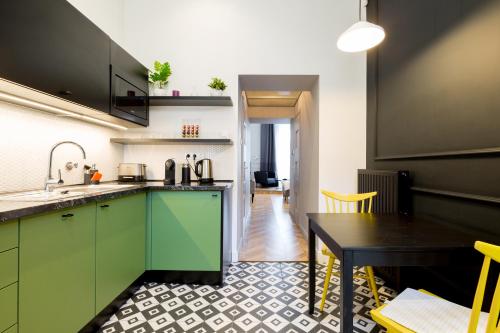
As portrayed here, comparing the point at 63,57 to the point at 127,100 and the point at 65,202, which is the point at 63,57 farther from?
the point at 65,202

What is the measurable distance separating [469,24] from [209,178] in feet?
7.78

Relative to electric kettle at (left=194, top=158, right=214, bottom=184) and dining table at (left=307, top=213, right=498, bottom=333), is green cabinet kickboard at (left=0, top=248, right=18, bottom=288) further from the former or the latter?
electric kettle at (left=194, top=158, right=214, bottom=184)

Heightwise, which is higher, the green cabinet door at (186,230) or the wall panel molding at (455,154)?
the wall panel molding at (455,154)

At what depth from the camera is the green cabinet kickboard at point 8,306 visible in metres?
1.00

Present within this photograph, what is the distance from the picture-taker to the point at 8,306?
40.4 inches

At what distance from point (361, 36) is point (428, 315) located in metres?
1.73

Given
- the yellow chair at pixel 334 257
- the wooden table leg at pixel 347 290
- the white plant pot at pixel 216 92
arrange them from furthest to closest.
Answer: the white plant pot at pixel 216 92, the yellow chair at pixel 334 257, the wooden table leg at pixel 347 290

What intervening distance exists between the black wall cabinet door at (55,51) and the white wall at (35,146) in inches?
15.4

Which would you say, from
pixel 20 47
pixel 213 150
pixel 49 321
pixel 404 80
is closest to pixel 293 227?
pixel 213 150

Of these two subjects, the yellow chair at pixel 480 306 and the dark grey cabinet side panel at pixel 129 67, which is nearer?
the yellow chair at pixel 480 306

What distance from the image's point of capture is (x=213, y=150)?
287 cm

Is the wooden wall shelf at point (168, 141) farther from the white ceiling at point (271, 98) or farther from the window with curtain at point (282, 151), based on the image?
the window with curtain at point (282, 151)

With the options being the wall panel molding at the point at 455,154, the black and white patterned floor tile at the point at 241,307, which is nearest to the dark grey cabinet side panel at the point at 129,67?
the black and white patterned floor tile at the point at 241,307

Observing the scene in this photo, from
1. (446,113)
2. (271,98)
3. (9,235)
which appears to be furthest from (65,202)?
(271,98)
